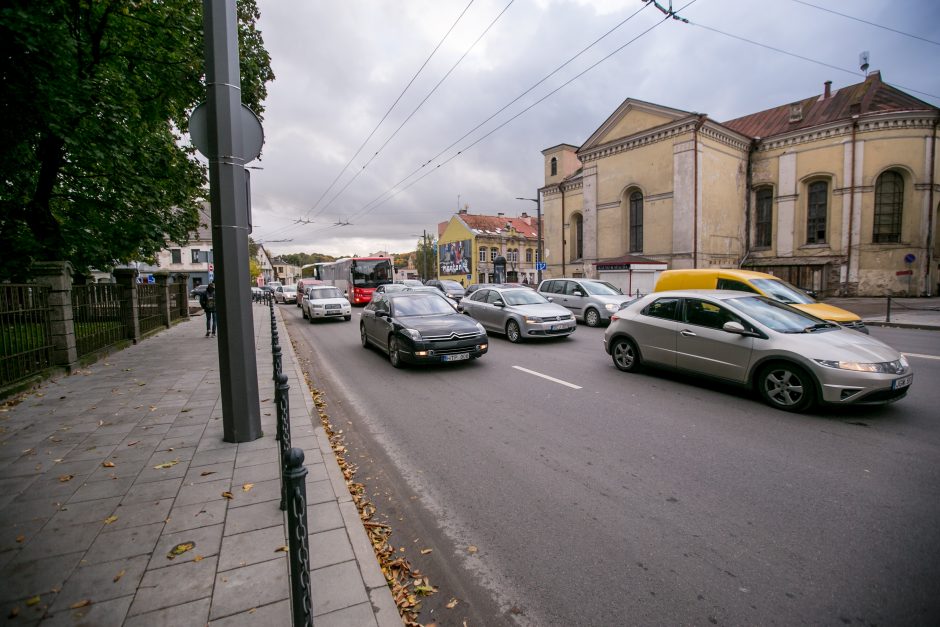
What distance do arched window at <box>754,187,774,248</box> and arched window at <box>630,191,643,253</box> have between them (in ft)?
25.0

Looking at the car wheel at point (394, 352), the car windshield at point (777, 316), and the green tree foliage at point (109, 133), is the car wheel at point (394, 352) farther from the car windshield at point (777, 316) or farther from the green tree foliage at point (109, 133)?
the green tree foliage at point (109, 133)

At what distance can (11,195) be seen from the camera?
506 inches

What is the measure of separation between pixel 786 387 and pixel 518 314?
6.55 m

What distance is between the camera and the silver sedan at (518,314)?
36.7 ft

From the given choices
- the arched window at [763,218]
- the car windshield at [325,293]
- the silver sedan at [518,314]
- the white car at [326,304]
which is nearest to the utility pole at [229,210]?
the silver sedan at [518,314]

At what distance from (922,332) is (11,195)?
88.1 feet

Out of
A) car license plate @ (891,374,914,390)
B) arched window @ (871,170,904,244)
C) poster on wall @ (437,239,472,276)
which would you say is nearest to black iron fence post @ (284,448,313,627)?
car license plate @ (891,374,914,390)

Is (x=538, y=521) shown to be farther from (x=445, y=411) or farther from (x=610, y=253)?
(x=610, y=253)

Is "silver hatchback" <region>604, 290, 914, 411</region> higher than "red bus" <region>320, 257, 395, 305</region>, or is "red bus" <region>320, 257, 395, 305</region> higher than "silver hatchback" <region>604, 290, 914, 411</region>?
"red bus" <region>320, 257, 395, 305</region>

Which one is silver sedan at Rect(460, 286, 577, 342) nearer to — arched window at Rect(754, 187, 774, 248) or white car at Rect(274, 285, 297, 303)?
arched window at Rect(754, 187, 774, 248)

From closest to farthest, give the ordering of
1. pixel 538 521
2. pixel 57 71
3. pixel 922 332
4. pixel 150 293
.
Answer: pixel 538 521 < pixel 57 71 < pixel 922 332 < pixel 150 293

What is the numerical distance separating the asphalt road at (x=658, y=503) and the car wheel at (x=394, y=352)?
7.17 ft

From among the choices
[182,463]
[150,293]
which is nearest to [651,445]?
[182,463]

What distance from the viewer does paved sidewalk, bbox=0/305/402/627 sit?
7.73 feet
